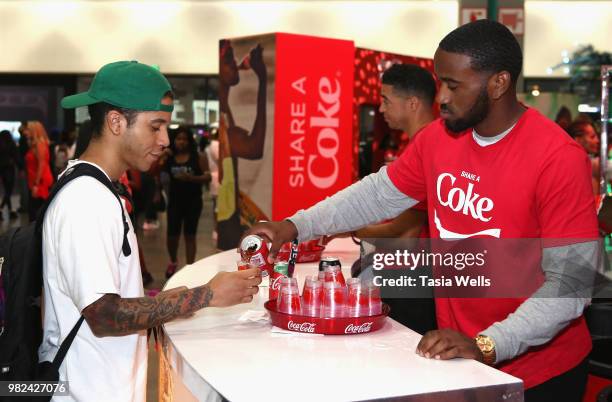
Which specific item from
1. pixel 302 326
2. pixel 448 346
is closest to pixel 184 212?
pixel 302 326

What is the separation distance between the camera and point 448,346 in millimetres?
1871

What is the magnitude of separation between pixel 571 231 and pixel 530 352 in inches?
14.4

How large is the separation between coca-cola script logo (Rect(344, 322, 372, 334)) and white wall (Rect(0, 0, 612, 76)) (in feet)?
34.7

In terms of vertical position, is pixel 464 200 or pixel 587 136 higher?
pixel 587 136

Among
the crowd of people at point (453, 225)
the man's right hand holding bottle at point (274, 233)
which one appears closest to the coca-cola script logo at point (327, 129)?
the man's right hand holding bottle at point (274, 233)

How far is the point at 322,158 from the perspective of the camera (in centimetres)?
600

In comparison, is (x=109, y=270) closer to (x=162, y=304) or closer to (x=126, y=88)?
(x=162, y=304)

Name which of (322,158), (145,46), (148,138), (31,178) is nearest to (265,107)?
(322,158)

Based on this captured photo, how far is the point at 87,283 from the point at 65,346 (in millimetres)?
205

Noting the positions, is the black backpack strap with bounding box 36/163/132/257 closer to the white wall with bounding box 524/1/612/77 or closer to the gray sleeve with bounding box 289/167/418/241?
the gray sleeve with bounding box 289/167/418/241

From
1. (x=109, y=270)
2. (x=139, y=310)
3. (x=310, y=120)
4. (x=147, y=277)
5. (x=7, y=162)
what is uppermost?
(x=310, y=120)

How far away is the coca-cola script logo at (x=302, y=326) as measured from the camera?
6.96 ft

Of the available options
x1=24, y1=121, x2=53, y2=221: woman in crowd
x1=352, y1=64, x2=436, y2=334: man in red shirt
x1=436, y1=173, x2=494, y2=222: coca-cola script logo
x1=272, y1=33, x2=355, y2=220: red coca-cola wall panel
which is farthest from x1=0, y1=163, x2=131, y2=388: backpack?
x1=24, y1=121, x2=53, y2=221: woman in crowd

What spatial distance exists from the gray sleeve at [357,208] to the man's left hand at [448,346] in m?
0.75
